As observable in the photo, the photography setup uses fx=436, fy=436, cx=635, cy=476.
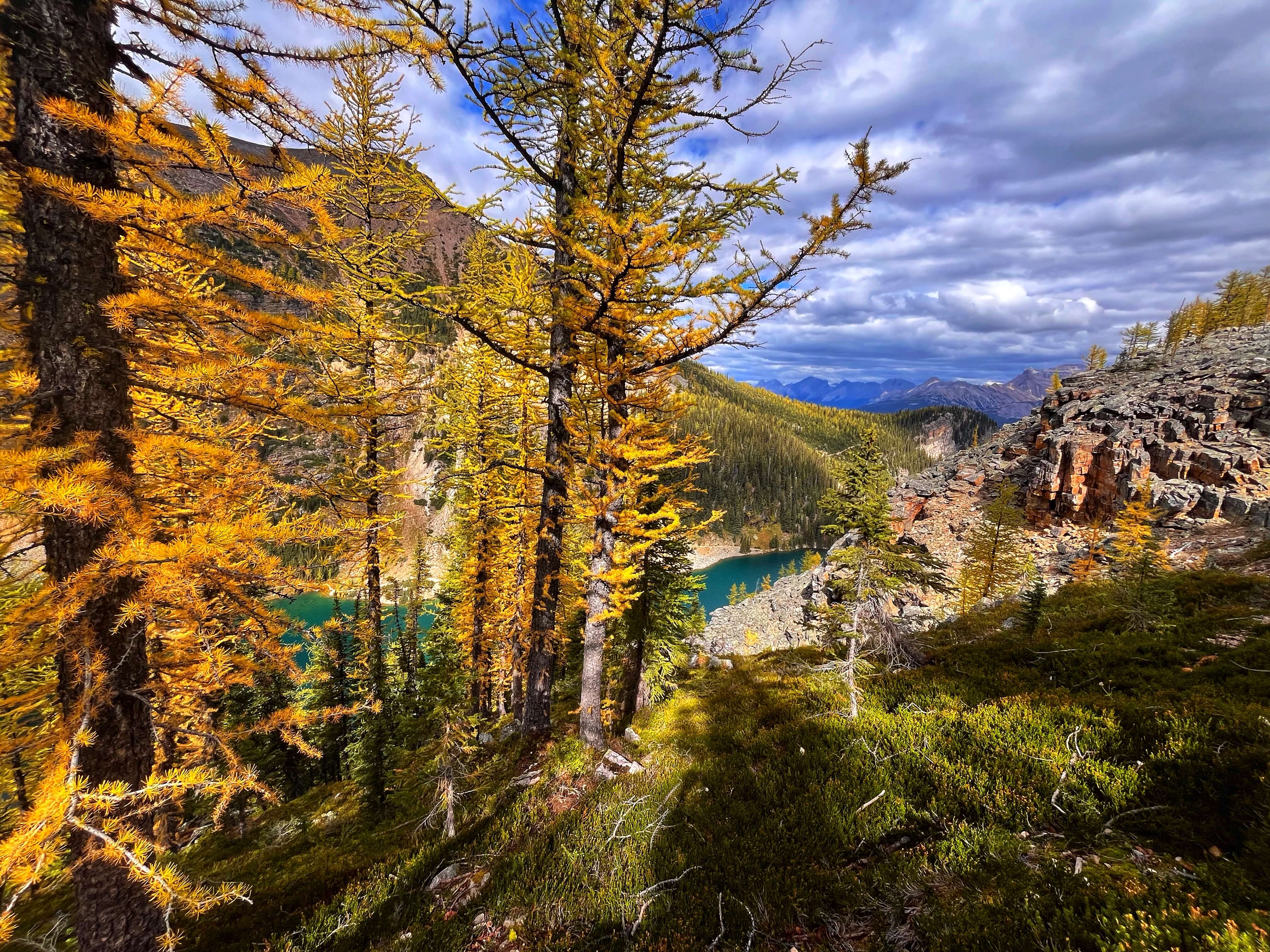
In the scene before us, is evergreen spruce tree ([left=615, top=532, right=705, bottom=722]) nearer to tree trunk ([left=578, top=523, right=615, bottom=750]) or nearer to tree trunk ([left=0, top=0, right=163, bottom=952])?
tree trunk ([left=578, top=523, right=615, bottom=750])

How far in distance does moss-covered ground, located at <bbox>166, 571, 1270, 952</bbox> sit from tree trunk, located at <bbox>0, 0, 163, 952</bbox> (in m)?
1.96

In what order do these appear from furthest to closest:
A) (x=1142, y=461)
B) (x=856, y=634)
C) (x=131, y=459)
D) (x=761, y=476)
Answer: (x=761, y=476) → (x=1142, y=461) → (x=856, y=634) → (x=131, y=459)

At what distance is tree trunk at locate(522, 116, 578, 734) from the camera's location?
7.79m

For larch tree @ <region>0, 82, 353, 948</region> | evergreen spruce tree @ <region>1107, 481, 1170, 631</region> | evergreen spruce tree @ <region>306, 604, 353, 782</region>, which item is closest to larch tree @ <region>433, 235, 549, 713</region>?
larch tree @ <region>0, 82, 353, 948</region>

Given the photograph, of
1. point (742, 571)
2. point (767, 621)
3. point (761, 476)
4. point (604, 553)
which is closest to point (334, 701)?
point (604, 553)

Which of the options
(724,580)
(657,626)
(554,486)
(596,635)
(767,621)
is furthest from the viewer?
(724,580)

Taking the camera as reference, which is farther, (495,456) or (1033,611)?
(495,456)

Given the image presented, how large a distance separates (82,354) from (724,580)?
96137mm

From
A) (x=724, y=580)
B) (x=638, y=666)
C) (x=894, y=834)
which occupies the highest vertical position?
(x=894, y=834)

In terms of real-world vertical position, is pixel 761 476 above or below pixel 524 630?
below

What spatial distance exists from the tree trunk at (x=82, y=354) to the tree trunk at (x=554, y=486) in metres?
4.84

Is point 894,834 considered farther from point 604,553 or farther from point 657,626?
point 657,626

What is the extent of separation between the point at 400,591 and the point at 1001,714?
21.0m

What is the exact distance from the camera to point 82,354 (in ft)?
A: 12.4
